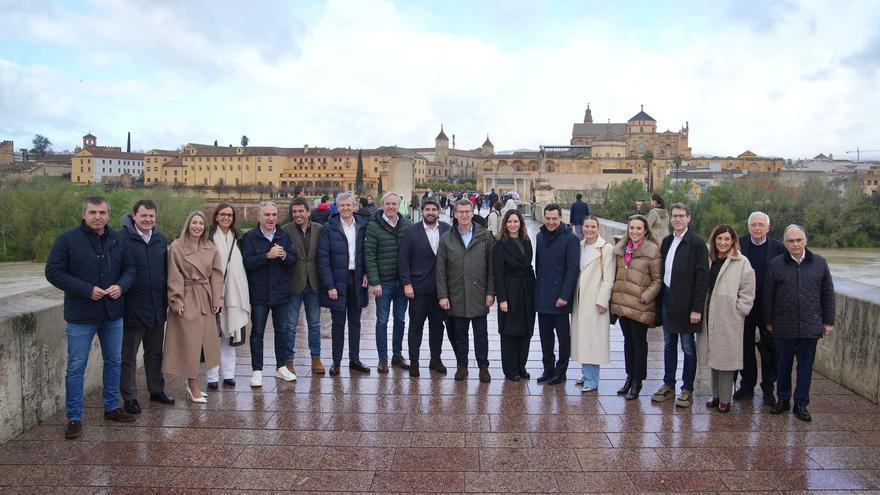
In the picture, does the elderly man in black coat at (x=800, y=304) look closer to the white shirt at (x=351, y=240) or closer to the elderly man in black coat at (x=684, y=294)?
the elderly man in black coat at (x=684, y=294)

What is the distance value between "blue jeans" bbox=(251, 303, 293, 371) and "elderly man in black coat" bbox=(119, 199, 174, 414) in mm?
849

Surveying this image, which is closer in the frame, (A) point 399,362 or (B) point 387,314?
(B) point 387,314

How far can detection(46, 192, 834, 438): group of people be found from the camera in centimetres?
516

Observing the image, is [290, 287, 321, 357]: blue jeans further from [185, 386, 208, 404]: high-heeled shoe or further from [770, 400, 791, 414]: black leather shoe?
[770, 400, 791, 414]: black leather shoe

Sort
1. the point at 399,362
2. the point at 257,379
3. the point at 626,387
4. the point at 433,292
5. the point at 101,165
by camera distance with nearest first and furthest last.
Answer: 1. the point at 626,387
2. the point at 257,379
3. the point at 433,292
4. the point at 399,362
5. the point at 101,165

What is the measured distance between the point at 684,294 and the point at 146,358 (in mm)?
4349

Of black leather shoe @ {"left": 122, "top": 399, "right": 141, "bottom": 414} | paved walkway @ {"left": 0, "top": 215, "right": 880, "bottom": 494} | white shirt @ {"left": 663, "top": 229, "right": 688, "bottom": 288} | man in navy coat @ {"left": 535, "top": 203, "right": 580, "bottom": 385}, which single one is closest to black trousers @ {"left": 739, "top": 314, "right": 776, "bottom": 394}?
paved walkway @ {"left": 0, "top": 215, "right": 880, "bottom": 494}

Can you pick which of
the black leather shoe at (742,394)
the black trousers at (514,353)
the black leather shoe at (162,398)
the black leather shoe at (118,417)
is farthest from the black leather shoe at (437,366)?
the black leather shoe at (118,417)

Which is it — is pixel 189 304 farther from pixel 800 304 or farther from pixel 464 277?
pixel 800 304

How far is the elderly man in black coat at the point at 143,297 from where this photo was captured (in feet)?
17.3

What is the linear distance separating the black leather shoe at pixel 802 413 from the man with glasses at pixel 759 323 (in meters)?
0.29

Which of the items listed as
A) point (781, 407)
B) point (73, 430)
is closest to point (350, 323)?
point (73, 430)

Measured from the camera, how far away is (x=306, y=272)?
641 cm

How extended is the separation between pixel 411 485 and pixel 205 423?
190cm
